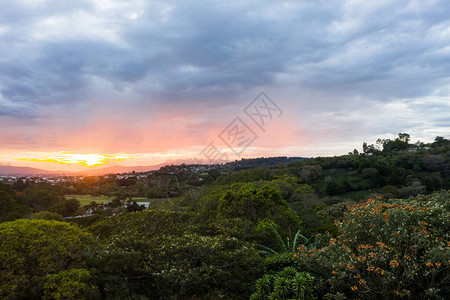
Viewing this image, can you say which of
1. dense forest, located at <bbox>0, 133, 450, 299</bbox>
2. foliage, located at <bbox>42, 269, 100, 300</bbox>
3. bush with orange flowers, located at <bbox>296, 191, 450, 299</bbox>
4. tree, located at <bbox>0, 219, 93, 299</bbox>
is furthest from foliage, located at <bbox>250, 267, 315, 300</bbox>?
tree, located at <bbox>0, 219, 93, 299</bbox>

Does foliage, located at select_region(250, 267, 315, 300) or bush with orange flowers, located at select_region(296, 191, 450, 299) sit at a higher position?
bush with orange flowers, located at select_region(296, 191, 450, 299)

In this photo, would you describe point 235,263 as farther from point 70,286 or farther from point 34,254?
point 34,254

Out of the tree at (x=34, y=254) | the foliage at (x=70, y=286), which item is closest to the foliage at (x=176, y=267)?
the foliage at (x=70, y=286)

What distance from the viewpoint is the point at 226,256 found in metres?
7.17

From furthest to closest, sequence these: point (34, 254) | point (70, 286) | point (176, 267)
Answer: point (176, 267) → point (34, 254) → point (70, 286)

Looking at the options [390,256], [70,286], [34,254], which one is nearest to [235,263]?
[390,256]

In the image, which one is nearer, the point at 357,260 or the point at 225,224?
the point at 357,260

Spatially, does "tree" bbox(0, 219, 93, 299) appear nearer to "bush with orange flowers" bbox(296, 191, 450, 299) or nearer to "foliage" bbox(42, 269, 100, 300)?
"foliage" bbox(42, 269, 100, 300)

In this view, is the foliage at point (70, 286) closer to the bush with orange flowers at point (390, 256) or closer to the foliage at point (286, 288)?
the foliage at point (286, 288)

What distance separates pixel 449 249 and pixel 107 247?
7844 millimetres

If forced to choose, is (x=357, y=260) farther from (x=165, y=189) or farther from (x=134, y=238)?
(x=165, y=189)

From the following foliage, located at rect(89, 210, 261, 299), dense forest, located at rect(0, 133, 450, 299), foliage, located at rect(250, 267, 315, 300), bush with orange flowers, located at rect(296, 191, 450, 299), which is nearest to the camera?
bush with orange flowers, located at rect(296, 191, 450, 299)

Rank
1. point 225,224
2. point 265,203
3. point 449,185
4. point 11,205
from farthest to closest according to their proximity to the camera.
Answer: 1. point 449,185
2. point 11,205
3. point 265,203
4. point 225,224

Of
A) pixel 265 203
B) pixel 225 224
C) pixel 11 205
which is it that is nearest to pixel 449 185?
pixel 265 203
